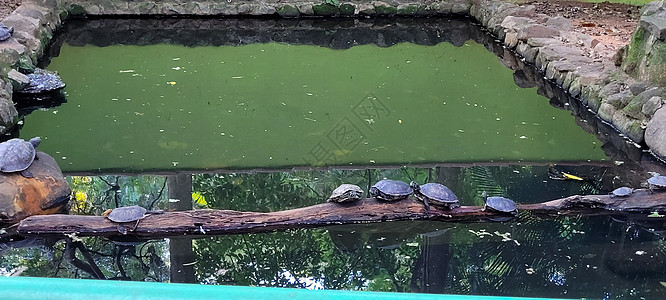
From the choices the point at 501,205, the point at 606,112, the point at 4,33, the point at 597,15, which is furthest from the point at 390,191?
the point at 597,15

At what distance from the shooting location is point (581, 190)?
4.25 meters

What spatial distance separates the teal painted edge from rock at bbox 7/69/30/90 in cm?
545

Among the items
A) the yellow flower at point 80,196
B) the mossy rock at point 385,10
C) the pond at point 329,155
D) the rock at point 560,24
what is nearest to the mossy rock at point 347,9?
the mossy rock at point 385,10

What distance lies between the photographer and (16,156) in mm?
3658

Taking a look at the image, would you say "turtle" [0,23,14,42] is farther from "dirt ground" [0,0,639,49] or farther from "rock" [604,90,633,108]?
"rock" [604,90,633,108]

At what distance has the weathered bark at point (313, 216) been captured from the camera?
3.45 metres

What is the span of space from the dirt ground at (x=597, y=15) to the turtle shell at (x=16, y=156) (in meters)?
4.88

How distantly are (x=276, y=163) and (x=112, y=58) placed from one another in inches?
134

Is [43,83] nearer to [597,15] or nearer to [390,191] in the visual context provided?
[390,191]

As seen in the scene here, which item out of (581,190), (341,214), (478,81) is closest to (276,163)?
(341,214)

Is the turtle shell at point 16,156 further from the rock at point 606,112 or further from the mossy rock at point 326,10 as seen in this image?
the mossy rock at point 326,10

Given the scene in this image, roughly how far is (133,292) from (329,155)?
4101mm

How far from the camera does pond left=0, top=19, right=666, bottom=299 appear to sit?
10.7ft

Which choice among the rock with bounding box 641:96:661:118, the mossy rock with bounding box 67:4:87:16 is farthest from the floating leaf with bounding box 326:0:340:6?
the rock with bounding box 641:96:661:118
